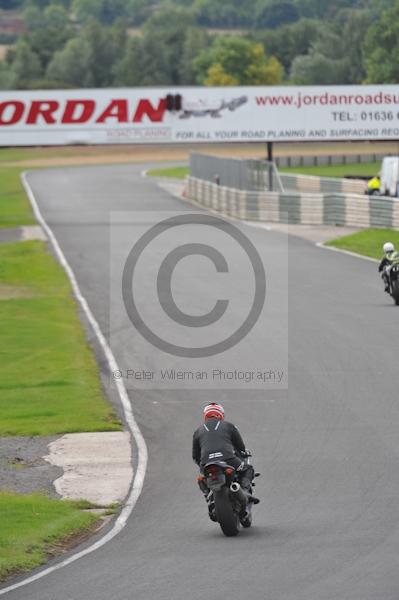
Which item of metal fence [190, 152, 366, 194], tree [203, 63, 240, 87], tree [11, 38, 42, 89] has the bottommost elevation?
tree [11, 38, 42, 89]

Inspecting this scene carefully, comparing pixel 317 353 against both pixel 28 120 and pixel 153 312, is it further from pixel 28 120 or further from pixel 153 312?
pixel 28 120

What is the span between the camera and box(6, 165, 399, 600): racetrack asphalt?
11391mm

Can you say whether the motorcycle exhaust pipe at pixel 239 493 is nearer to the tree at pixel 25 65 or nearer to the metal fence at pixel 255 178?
the metal fence at pixel 255 178

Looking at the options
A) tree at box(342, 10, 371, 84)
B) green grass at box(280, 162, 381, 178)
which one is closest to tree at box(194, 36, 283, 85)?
tree at box(342, 10, 371, 84)

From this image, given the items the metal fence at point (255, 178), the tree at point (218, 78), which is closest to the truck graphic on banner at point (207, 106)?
the metal fence at point (255, 178)

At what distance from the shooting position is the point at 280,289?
34.0m

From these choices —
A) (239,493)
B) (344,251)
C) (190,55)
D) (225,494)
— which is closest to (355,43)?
(190,55)

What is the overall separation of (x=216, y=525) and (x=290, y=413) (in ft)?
20.5

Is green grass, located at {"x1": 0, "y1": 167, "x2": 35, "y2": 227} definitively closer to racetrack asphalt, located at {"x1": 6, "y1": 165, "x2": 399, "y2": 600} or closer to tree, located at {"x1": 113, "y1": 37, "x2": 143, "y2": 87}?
racetrack asphalt, located at {"x1": 6, "y1": 165, "x2": 399, "y2": 600}

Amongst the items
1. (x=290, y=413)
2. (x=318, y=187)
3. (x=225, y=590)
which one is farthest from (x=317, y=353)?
(x=318, y=187)

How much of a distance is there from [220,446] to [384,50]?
125m

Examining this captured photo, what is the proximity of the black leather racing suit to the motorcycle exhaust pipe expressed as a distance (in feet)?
0.92

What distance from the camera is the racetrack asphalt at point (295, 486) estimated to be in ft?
37.4

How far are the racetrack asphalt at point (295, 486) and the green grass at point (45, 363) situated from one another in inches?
30.8
